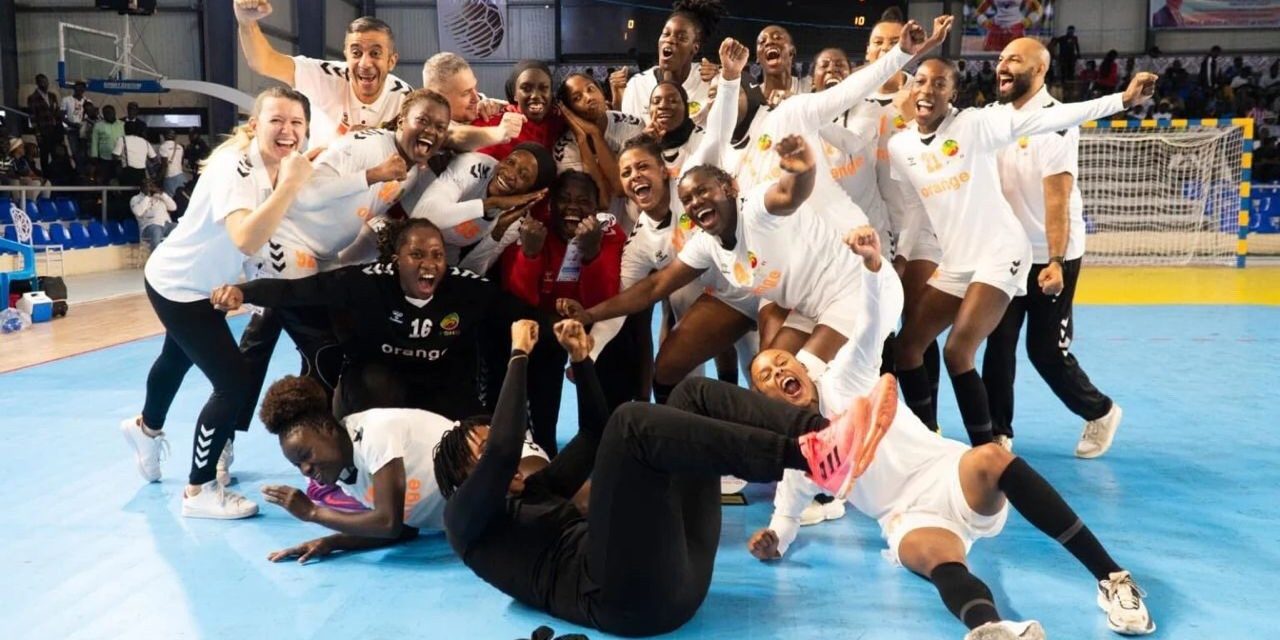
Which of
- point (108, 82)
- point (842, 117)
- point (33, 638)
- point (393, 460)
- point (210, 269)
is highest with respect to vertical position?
point (108, 82)

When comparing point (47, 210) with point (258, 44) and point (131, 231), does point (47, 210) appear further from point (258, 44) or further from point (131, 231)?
point (258, 44)

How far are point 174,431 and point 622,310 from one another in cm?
301

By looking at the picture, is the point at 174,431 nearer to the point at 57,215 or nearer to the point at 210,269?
the point at 210,269

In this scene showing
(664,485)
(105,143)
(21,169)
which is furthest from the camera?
(105,143)

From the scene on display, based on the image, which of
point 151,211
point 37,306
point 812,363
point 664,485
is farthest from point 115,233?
point 664,485

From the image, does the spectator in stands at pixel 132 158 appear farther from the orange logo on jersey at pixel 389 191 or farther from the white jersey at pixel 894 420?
the white jersey at pixel 894 420

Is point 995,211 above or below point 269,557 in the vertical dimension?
above

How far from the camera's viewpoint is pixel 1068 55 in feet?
67.8

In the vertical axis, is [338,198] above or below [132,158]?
below

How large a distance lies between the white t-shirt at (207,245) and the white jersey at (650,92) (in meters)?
2.12

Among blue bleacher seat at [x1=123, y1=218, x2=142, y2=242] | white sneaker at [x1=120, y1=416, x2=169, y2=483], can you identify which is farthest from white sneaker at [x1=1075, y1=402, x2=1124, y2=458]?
blue bleacher seat at [x1=123, y1=218, x2=142, y2=242]

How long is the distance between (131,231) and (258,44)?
13237 mm

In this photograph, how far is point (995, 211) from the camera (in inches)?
185

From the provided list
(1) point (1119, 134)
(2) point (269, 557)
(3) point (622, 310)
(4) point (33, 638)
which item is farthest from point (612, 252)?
(1) point (1119, 134)
